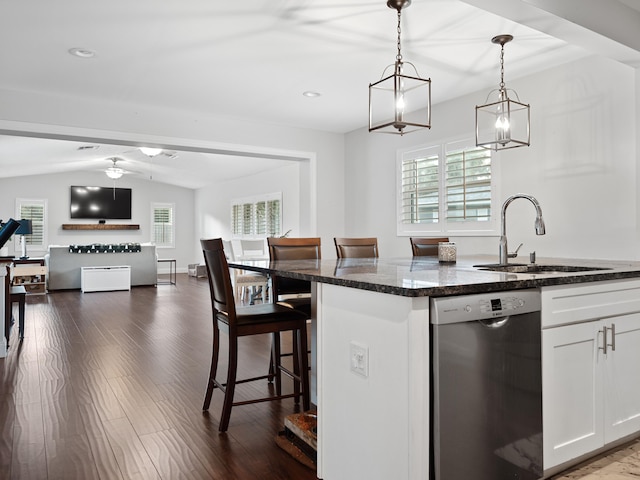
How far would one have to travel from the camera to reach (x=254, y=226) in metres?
10.3

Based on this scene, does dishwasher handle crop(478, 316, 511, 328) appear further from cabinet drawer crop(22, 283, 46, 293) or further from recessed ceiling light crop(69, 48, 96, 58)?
cabinet drawer crop(22, 283, 46, 293)

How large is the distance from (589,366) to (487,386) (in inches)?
28.6

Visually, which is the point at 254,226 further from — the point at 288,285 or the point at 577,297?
the point at 577,297

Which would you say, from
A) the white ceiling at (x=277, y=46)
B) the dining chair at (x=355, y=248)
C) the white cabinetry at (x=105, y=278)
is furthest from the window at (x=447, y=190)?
the white cabinetry at (x=105, y=278)

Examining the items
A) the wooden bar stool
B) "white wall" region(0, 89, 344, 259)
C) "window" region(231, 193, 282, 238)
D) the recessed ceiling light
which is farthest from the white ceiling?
"window" region(231, 193, 282, 238)

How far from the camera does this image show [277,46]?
11.0 ft

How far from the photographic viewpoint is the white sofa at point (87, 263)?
28.4ft

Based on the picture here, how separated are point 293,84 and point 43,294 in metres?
6.77

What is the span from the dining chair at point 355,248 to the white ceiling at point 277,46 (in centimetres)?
144

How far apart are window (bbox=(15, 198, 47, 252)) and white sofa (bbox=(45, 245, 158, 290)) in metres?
3.00

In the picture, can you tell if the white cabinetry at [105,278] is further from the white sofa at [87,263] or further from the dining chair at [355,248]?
the dining chair at [355,248]

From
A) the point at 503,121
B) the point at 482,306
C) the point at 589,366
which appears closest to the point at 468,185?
the point at 503,121

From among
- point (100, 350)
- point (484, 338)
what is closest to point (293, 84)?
point (100, 350)

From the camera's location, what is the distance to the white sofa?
Result: 8664 millimetres
